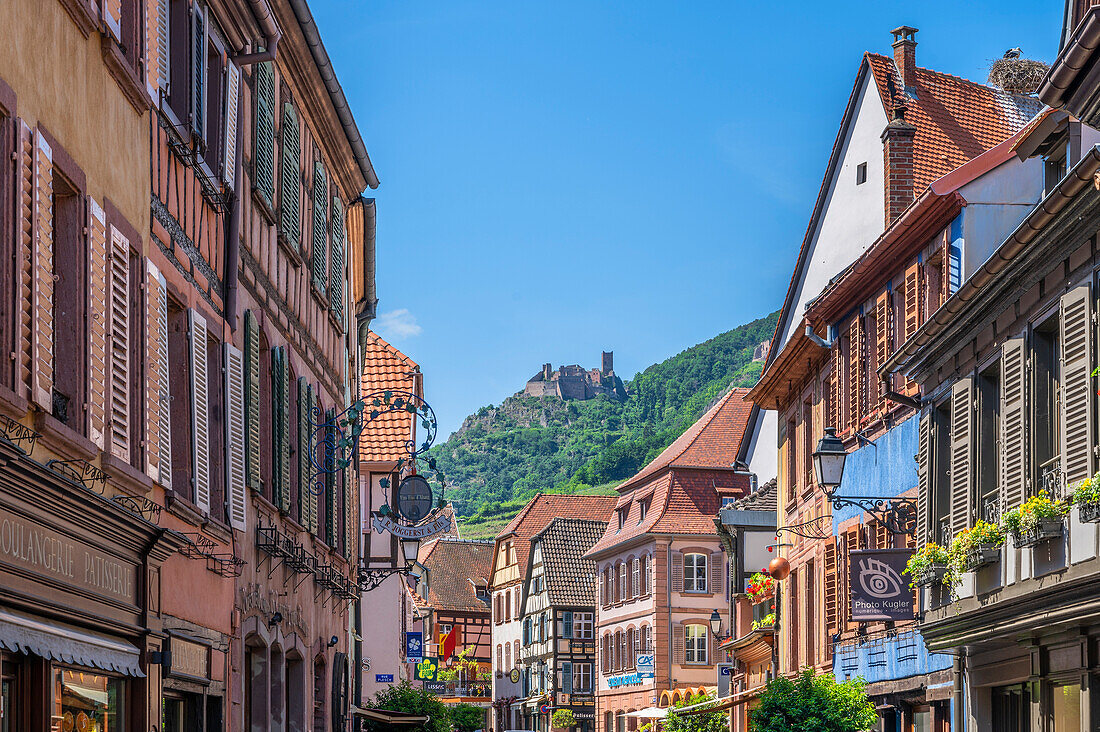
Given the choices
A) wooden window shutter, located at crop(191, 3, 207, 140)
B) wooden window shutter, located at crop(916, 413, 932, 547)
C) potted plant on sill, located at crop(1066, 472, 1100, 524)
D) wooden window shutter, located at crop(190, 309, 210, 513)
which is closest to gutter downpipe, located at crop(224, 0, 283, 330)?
wooden window shutter, located at crop(191, 3, 207, 140)

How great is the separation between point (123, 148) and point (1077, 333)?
24.2 feet

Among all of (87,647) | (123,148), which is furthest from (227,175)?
(87,647)

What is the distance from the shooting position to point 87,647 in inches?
353

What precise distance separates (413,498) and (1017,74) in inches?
505

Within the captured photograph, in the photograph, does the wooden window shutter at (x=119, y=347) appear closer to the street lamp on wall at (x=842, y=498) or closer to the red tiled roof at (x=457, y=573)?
the street lamp on wall at (x=842, y=498)

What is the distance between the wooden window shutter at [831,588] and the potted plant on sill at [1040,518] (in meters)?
12.1

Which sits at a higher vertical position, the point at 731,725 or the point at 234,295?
the point at 234,295

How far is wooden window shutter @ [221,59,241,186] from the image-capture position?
1365cm

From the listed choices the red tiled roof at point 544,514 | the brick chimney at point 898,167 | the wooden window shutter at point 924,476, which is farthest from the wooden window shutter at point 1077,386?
the red tiled roof at point 544,514

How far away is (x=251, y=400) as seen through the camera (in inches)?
572

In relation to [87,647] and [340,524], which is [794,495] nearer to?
[340,524]

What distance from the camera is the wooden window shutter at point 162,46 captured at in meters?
11.5

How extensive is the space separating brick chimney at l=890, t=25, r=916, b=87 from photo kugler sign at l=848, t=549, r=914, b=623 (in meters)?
10.0

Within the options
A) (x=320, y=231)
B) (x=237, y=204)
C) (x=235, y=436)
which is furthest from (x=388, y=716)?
(x=237, y=204)
